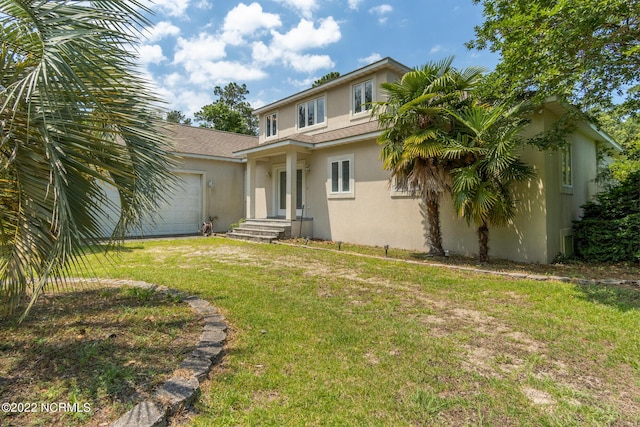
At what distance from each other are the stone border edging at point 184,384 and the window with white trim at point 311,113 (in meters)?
11.3

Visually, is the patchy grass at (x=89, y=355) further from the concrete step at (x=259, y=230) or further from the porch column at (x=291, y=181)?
the porch column at (x=291, y=181)

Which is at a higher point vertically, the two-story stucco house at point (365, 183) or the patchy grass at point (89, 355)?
the two-story stucco house at point (365, 183)

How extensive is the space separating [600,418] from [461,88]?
7135 mm

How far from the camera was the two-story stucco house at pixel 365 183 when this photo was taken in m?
8.00

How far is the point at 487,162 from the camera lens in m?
7.16

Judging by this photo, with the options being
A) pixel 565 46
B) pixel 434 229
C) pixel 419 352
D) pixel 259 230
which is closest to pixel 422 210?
pixel 434 229

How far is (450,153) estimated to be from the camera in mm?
7367

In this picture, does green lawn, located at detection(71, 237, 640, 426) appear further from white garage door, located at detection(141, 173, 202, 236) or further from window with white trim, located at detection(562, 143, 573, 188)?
white garage door, located at detection(141, 173, 202, 236)

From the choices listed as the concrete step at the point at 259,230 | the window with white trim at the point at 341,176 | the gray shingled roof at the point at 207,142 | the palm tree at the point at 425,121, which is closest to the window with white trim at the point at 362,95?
the window with white trim at the point at 341,176

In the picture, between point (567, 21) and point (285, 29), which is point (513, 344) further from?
point (285, 29)

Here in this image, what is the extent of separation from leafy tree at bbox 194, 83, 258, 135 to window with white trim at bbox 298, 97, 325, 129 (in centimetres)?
1898

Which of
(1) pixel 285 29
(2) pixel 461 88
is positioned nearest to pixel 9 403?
(2) pixel 461 88

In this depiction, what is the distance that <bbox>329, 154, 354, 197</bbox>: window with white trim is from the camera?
452 inches

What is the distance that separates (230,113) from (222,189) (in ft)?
67.2
